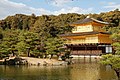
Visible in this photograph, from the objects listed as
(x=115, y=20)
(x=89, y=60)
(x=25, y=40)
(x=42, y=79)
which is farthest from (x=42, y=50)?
(x=115, y=20)

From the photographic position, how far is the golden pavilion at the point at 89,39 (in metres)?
42.3

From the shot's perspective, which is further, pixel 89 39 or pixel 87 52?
pixel 89 39

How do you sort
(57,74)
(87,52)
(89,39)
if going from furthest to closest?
(89,39) < (87,52) < (57,74)

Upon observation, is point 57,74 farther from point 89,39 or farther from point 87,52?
point 89,39

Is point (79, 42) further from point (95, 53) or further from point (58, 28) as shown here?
point (58, 28)

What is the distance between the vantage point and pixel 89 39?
43.7 metres

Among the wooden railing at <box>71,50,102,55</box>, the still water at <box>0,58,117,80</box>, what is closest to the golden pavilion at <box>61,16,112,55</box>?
the wooden railing at <box>71,50,102,55</box>

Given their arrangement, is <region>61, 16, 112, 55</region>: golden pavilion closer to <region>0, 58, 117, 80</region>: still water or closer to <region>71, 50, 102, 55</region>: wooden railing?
<region>71, 50, 102, 55</region>: wooden railing

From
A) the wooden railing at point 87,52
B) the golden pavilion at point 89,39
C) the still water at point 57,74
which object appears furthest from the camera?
the golden pavilion at point 89,39

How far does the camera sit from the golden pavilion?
4234 centimetres

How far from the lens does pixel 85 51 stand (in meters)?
42.8

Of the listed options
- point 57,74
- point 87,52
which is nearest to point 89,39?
point 87,52

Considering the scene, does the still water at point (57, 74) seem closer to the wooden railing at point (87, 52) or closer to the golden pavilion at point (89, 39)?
the wooden railing at point (87, 52)

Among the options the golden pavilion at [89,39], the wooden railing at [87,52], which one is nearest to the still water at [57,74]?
the wooden railing at [87,52]
